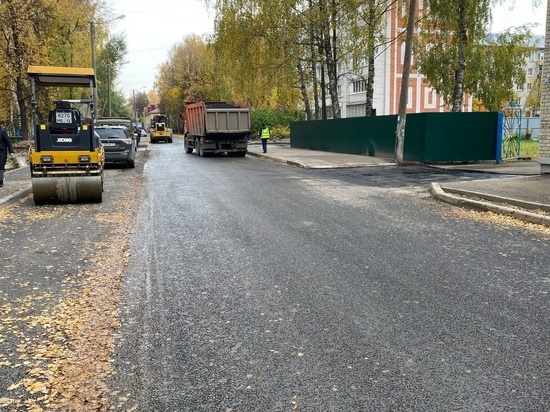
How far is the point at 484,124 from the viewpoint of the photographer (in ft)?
70.9

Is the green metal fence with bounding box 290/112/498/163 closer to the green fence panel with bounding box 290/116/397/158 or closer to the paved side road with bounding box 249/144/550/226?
the green fence panel with bounding box 290/116/397/158

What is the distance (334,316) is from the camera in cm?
482

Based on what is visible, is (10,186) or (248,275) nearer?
(248,275)

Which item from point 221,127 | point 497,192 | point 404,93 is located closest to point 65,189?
point 497,192

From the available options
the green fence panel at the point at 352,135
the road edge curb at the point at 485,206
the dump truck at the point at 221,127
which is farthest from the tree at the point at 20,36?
the road edge curb at the point at 485,206

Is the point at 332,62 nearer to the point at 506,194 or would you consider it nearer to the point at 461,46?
the point at 461,46

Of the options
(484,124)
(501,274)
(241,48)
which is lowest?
(501,274)

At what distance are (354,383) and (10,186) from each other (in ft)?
44.5

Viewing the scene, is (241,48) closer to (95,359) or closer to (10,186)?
(10,186)

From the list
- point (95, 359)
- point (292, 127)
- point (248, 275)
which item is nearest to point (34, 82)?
point (248, 275)

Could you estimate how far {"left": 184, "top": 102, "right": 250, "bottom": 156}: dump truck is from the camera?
1078 inches

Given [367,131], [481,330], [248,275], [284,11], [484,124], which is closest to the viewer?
[481,330]

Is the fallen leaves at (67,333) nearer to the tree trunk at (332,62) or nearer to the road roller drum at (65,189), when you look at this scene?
the road roller drum at (65,189)

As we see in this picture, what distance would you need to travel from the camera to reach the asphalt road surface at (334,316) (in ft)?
11.4
